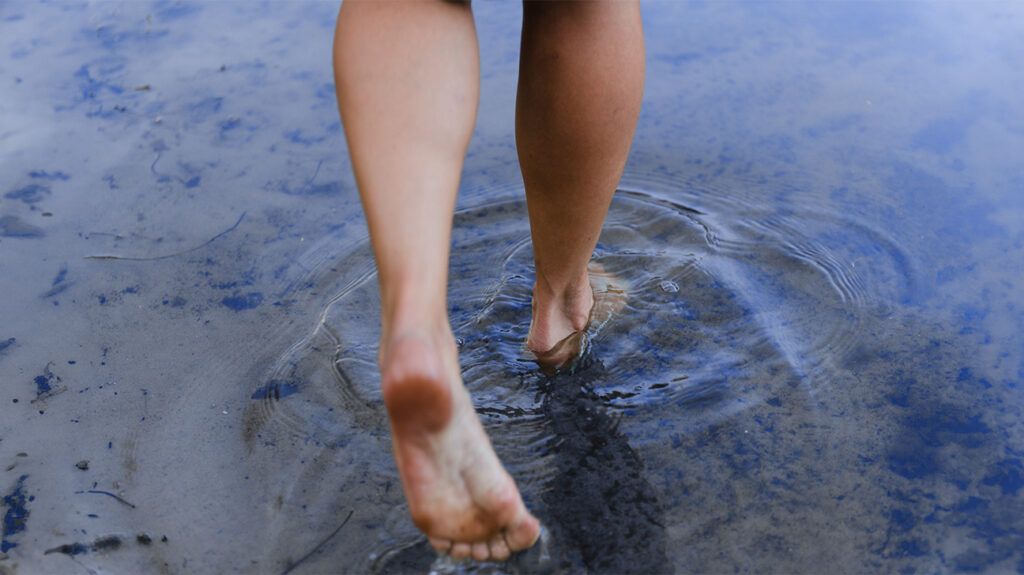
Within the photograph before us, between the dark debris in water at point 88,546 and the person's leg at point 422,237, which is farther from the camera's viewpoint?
the dark debris in water at point 88,546

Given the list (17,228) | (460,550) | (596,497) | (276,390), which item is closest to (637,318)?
(596,497)

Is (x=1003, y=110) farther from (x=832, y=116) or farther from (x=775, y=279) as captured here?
(x=775, y=279)

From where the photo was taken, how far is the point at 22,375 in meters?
1.73

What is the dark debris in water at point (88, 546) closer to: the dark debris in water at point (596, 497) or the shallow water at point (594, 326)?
the shallow water at point (594, 326)

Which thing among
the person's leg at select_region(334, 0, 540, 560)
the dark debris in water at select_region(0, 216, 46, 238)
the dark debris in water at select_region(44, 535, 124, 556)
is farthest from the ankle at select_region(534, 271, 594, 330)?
the dark debris in water at select_region(0, 216, 46, 238)

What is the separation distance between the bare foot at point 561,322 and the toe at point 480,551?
0.60m

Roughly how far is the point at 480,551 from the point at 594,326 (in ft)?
2.36

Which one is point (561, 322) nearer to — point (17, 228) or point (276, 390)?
point (276, 390)

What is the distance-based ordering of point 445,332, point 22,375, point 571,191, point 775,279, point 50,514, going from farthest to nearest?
point 775,279, point 22,375, point 571,191, point 50,514, point 445,332

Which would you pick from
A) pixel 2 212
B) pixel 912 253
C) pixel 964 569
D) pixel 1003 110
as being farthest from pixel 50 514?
pixel 1003 110

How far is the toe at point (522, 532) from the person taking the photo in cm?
116

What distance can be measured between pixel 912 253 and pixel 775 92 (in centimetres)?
78

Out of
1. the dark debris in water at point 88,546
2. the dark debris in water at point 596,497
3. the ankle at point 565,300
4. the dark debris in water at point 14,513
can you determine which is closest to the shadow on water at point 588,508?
the dark debris in water at point 596,497

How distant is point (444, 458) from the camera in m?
1.10
